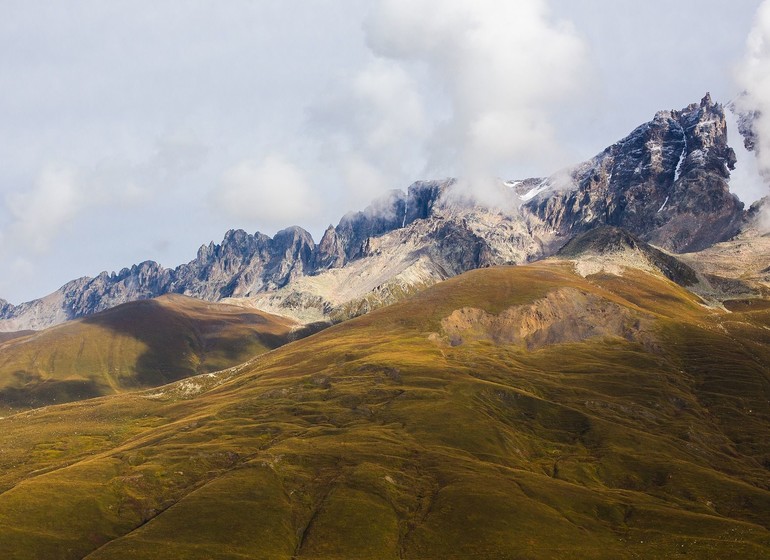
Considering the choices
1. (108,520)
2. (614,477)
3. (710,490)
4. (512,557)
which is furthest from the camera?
(614,477)

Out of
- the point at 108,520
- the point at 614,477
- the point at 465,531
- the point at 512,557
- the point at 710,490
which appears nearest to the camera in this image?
the point at 512,557

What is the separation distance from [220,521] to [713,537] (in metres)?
113

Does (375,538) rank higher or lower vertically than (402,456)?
lower

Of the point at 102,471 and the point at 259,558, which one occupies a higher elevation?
the point at 102,471

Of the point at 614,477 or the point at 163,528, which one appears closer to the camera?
the point at 163,528

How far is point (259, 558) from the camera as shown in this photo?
144 m

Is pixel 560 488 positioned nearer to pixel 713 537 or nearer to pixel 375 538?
pixel 713 537

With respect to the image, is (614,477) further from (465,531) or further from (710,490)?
(465,531)

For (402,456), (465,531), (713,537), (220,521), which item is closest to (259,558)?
(220,521)

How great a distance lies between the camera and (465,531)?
151750 mm

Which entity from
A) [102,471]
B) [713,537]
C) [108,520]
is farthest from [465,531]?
[102,471]

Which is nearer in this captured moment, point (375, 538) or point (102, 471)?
point (375, 538)

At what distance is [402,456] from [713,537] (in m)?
86.3

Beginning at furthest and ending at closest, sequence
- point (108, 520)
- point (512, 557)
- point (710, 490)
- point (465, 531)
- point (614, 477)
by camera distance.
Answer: point (614, 477) < point (710, 490) < point (108, 520) < point (465, 531) < point (512, 557)
